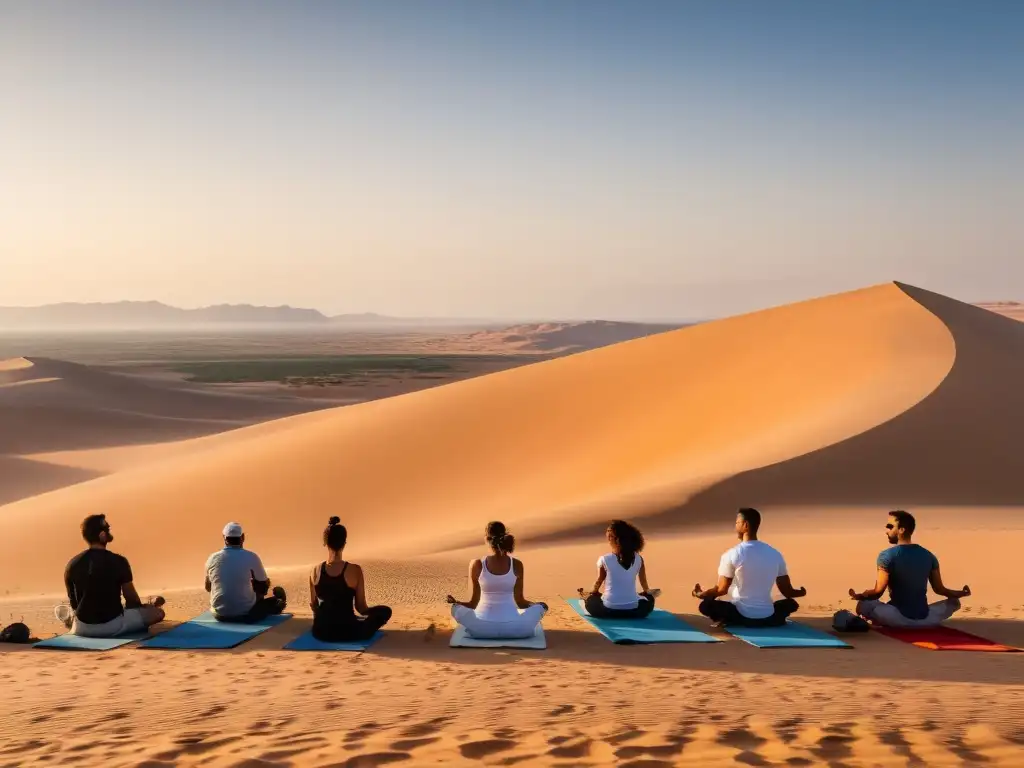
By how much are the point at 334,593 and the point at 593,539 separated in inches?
251

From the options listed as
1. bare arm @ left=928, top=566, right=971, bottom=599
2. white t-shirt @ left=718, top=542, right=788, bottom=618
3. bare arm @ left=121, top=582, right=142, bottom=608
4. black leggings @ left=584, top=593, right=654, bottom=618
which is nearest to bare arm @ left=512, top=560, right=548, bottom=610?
black leggings @ left=584, top=593, right=654, bottom=618

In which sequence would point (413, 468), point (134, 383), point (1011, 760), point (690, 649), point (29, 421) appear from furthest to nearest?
1. point (134, 383)
2. point (29, 421)
3. point (413, 468)
4. point (690, 649)
5. point (1011, 760)

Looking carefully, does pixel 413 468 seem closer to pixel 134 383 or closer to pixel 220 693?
pixel 220 693

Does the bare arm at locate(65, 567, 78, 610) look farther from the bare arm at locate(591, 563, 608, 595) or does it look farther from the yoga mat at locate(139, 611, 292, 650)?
the bare arm at locate(591, 563, 608, 595)

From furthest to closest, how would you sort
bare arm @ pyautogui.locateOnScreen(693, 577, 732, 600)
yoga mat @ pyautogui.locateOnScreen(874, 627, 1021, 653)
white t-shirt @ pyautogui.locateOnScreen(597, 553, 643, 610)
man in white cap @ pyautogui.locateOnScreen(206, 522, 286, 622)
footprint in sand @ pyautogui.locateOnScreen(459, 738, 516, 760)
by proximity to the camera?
white t-shirt @ pyautogui.locateOnScreen(597, 553, 643, 610) → man in white cap @ pyautogui.locateOnScreen(206, 522, 286, 622) → bare arm @ pyautogui.locateOnScreen(693, 577, 732, 600) → yoga mat @ pyautogui.locateOnScreen(874, 627, 1021, 653) → footprint in sand @ pyautogui.locateOnScreen(459, 738, 516, 760)

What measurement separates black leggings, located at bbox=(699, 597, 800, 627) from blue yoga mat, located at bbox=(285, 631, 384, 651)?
295 centimetres

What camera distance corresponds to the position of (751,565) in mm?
7906

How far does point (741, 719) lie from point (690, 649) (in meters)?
2.11

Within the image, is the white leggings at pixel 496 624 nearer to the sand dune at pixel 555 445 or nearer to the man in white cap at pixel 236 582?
the man in white cap at pixel 236 582

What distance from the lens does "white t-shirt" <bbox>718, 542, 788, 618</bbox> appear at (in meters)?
7.86

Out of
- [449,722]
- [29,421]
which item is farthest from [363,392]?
[449,722]

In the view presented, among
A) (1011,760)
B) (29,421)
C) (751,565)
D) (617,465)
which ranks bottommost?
(1011,760)

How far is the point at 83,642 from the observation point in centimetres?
778

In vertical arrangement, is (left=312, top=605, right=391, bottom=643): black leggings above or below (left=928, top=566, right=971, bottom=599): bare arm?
below
